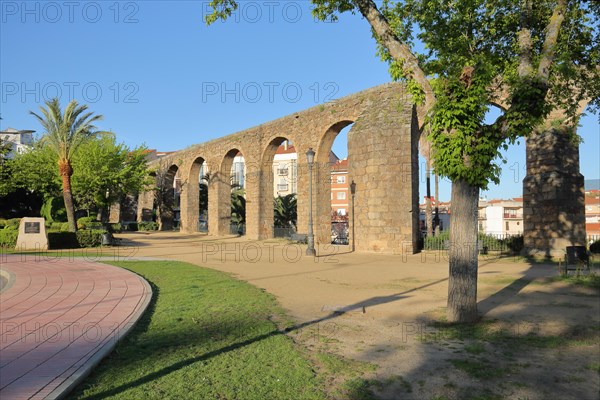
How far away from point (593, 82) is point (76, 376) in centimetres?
1223

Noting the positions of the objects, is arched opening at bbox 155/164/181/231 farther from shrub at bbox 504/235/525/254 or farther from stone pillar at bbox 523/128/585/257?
stone pillar at bbox 523/128/585/257

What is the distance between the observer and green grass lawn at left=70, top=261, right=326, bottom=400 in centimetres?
350

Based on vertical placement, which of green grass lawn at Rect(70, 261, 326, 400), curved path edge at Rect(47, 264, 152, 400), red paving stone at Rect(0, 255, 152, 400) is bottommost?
green grass lawn at Rect(70, 261, 326, 400)

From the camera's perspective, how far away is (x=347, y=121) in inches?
825

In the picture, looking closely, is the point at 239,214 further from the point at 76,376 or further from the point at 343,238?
the point at 76,376

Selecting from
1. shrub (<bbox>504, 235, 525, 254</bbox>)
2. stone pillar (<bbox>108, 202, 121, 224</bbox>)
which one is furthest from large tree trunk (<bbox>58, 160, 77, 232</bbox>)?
stone pillar (<bbox>108, 202, 121, 224</bbox>)

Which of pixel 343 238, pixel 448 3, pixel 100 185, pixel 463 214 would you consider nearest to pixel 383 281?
pixel 463 214

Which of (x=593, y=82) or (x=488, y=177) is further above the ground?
(x=593, y=82)

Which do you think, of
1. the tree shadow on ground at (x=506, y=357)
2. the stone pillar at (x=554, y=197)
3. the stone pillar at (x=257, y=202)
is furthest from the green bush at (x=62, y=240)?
the stone pillar at (x=554, y=197)

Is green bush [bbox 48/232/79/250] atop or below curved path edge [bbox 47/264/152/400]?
atop

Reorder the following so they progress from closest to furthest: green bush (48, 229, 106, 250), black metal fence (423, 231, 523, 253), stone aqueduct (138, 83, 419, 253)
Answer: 1. black metal fence (423, 231, 523, 253)
2. stone aqueduct (138, 83, 419, 253)
3. green bush (48, 229, 106, 250)

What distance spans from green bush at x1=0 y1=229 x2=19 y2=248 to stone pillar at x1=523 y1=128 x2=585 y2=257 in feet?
68.9

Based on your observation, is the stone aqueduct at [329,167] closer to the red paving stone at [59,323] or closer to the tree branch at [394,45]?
the tree branch at [394,45]

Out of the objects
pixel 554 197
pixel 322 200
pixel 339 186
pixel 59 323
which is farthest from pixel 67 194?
pixel 339 186
